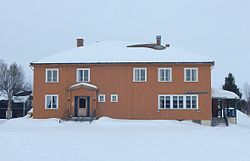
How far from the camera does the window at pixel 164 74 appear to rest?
3559 cm

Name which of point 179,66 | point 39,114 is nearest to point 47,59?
point 39,114

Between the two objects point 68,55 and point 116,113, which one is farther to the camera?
point 68,55

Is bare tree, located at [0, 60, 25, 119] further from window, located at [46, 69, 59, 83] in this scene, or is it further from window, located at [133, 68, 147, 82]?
window, located at [133, 68, 147, 82]

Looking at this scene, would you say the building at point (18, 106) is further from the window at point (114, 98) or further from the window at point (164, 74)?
the window at point (164, 74)

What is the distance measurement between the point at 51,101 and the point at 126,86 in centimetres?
684

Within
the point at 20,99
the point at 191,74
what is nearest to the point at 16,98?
the point at 20,99

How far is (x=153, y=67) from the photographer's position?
3569 cm

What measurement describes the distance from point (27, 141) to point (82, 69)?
1803 centimetres

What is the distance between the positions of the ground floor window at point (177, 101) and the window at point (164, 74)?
4.76ft

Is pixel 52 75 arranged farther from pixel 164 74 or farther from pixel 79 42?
pixel 164 74

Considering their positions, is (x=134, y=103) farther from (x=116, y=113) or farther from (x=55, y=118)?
(x=55, y=118)

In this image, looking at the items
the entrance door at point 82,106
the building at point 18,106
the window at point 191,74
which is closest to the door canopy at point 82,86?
the entrance door at point 82,106

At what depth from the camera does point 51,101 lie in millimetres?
36875

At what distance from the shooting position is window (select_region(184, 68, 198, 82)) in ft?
116
